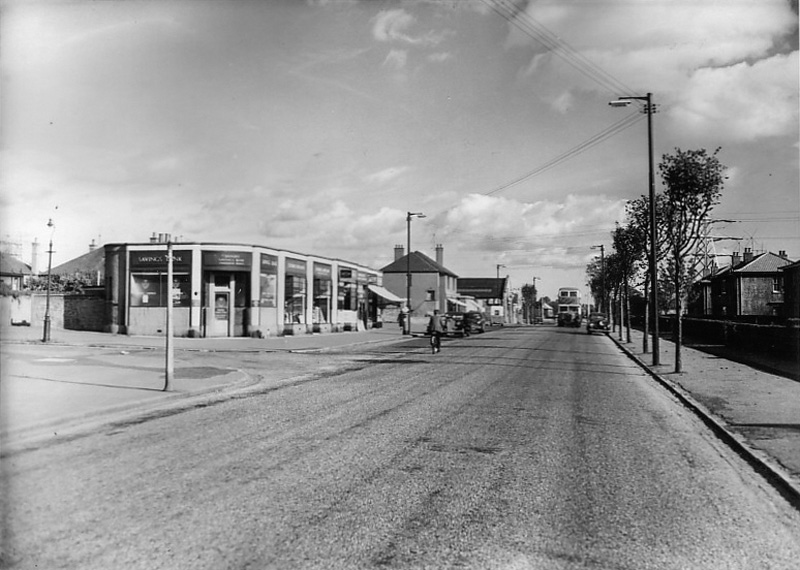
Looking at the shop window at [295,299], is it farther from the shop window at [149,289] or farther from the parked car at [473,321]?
the parked car at [473,321]

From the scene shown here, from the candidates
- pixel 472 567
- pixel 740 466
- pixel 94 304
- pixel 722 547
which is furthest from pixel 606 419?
pixel 94 304

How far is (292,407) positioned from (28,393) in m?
5.01

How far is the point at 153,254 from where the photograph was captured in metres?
32.9

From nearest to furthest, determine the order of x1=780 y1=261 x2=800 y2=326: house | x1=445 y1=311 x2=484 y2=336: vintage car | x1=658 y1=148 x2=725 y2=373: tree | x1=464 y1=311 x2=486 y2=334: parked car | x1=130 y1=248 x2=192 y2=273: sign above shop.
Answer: x1=658 y1=148 x2=725 y2=373: tree
x1=130 y1=248 x2=192 y2=273: sign above shop
x1=780 y1=261 x2=800 y2=326: house
x1=445 y1=311 x2=484 y2=336: vintage car
x1=464 y1=311 x2=486 y2=334: parked car

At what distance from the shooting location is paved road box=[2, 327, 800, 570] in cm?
452

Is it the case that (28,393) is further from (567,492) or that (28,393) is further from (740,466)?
(740,466)

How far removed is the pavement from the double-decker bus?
49573 mm

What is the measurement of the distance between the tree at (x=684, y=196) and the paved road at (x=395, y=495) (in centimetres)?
1086

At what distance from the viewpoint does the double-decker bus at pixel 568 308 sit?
7394 centimetres

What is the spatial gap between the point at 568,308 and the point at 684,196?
5611 cm

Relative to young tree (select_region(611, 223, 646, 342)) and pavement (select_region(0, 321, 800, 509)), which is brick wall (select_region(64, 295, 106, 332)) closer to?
pavement (select_region(0, 321, 800, 509))

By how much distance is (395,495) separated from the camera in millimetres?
5832

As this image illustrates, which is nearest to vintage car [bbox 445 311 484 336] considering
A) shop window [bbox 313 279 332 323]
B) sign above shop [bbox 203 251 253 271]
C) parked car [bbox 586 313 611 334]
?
shop window [bbox 313 279 332 323]

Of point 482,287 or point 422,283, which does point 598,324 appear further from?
point 482,287
